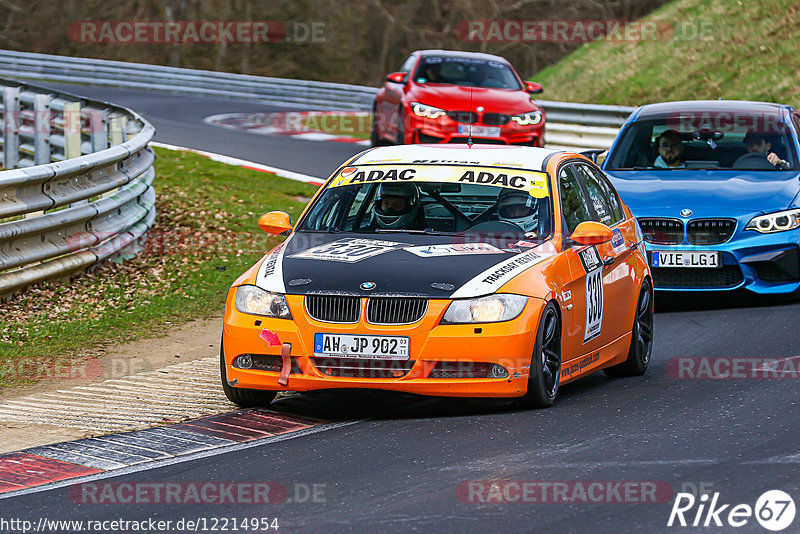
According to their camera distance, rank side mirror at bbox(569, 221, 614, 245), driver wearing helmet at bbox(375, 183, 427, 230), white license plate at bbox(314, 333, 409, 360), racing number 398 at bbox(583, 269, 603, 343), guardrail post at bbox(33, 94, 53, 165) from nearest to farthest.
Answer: white license plate at bbox(314, 333, 409, 360)
side mirror at bbox(569, 221, 614, 245)
racing number 398 at bbox(583, 269, 603, 343)
driver wearing helmet at bbox(375, 183, 427, 230)
guardrail post at bbox(33, 94, 53, 165)

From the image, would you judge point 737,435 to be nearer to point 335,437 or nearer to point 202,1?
point 335,437

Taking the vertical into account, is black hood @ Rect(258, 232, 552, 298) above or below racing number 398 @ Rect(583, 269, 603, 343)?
above

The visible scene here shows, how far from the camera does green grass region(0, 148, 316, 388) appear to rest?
32.2ft

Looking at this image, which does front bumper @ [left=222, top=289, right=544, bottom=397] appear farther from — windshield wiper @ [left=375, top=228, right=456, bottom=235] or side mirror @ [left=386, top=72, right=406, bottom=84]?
side mirror @ [left=386, top=72, right=406, bottom=84]

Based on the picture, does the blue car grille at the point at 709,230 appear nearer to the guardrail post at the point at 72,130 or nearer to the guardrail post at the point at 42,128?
the guardrail post at the point at 72,130

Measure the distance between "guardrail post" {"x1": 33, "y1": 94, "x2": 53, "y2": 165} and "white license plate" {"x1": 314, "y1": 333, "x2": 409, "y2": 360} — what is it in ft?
36.1

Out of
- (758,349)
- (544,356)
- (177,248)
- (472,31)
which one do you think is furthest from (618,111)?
(472,31)

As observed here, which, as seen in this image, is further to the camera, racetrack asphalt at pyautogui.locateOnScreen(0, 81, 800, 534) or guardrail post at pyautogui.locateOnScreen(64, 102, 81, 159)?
guardrail post at pyautogui.locateOnScreen(64, 102, 81, 159)

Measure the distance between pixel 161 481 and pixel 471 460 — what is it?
1426 mm

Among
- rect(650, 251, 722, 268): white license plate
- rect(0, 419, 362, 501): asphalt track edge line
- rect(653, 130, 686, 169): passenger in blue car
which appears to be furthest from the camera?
rect(653, 130, 686, 169): passenger in blue car

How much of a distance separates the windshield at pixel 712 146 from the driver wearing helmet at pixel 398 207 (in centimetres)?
438

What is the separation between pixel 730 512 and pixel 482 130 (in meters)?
13.7

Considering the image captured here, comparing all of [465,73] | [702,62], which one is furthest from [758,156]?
[702,62]

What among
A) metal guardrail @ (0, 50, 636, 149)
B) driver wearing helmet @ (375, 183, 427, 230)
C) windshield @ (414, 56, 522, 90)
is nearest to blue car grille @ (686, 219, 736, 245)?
driver wearing helmet @ (375, 183, 427, 230)
